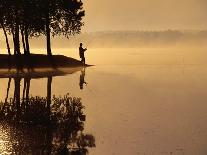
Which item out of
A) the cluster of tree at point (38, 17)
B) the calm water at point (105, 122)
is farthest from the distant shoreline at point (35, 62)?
the calm water at point (105, 122)

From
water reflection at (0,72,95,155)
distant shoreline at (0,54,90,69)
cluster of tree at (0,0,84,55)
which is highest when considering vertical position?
cluster of tree at (0,0,84,55)

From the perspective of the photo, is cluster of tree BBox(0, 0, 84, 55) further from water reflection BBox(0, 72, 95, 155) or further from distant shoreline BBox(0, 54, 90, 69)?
water reflection BBox(0, 72, 95, 155)

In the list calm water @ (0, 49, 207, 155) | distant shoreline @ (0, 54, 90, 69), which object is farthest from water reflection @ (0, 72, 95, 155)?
distant shoreline @ (0, 54, 90, 69)

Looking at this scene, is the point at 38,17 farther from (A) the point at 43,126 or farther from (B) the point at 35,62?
(A) the point at 43,126

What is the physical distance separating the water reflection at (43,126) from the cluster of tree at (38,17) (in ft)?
118

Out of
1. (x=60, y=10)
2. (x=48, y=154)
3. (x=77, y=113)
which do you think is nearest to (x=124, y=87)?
(x=77, y=113)

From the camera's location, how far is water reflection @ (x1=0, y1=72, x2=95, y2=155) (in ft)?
53.6

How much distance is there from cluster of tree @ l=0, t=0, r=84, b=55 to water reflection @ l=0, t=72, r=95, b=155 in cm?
3582

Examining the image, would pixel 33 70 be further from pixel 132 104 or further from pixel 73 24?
pixel 132 104

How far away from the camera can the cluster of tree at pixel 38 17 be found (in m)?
64.8

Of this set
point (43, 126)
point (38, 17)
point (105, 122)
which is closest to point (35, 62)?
point (38, 17)

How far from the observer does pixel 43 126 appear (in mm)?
20312

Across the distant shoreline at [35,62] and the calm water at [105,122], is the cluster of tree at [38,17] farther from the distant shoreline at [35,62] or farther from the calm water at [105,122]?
the calm water at [105,122]

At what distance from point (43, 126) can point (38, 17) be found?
49028 millimetres
